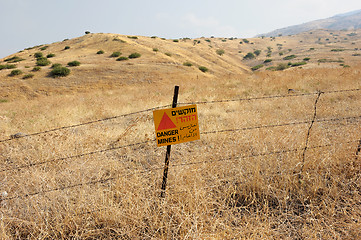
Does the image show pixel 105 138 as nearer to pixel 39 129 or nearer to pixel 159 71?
pixel 39 129

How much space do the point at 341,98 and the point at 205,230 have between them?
32.0ft

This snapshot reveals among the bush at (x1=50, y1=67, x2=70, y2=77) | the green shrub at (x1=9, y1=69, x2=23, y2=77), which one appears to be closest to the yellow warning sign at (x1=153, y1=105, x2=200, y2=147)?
the bush at (x1=50, y1=67, x2=70, y2=77)

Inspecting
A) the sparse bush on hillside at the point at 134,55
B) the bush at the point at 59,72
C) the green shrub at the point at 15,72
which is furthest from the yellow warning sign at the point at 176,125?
the sparse bush on hillside at the point at 134,55

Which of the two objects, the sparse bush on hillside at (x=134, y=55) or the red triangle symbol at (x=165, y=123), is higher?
the sparse bush on hillside at (x=134, y=55)

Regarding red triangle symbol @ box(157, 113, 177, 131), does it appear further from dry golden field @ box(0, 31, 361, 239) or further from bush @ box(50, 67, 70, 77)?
bush @ box(50, 67, 70, 77)

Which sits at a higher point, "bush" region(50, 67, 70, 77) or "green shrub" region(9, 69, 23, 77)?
"green shrub" region(9, 69, 23, 77)

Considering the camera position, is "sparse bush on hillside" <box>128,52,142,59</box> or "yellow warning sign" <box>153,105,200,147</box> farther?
"sparse bush on hillside" <box>128,52,142,59</box>

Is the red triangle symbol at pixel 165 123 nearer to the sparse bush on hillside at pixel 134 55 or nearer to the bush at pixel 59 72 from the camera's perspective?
the bush at pixel 59 72

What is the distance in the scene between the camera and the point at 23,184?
3.51m

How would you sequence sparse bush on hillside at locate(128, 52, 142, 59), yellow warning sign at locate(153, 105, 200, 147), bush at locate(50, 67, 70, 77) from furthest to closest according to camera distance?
sparse bush on hillside at locate(128, 52, 142, 59), bush at locate(50, 67, 70, 77), yellow warning sign at locate(153, 105, 200, 147)

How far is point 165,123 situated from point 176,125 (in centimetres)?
15

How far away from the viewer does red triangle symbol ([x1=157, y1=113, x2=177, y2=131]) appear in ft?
7.89

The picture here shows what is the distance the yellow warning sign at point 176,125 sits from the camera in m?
2.40

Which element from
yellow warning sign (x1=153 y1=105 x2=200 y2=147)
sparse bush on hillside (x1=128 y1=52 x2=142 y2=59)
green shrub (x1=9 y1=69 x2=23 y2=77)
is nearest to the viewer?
yellow warning sign (x1=153 y1=105 x2=200 y2=147)
